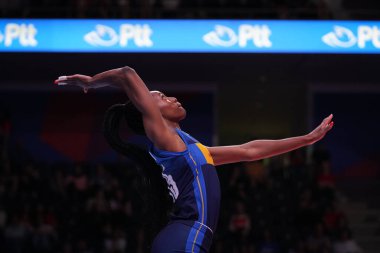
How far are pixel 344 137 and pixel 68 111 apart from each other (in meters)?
7.64

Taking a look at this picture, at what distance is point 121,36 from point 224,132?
8.76 meters

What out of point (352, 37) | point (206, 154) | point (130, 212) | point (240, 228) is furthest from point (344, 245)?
point (206, 154)

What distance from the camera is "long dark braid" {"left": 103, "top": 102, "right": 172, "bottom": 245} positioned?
451 centimetres

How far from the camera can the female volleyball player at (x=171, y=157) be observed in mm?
4270

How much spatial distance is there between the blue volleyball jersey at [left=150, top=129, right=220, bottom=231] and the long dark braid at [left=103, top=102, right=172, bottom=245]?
0.08m

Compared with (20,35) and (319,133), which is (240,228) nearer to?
(20,35)

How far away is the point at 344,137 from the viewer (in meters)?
19.9

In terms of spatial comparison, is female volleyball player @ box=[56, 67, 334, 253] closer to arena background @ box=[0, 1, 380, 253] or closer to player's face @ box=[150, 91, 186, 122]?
player's face @ box=[150, 91, 186, 122]

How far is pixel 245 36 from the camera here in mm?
14742

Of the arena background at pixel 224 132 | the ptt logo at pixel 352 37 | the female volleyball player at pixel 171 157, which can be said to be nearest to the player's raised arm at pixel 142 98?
the female volleyball player at pixel 171 157

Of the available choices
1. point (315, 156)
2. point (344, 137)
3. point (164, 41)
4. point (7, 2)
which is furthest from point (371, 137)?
point (7, 2)

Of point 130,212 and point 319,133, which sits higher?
point 130,212

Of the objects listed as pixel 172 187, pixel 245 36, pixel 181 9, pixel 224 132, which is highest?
pixel 181 9

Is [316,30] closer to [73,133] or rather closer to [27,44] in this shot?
[27,44]
